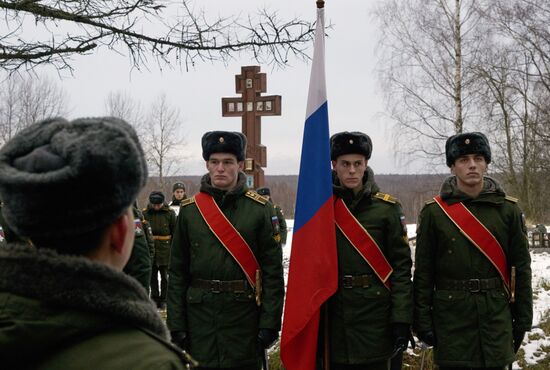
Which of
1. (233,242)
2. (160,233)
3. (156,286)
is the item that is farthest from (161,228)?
(233,242)

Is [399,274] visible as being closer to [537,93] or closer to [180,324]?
[180,324]

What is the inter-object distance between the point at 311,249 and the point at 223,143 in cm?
99

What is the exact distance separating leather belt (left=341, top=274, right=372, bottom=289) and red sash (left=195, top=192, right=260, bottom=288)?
613mm

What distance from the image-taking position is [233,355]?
150 inches

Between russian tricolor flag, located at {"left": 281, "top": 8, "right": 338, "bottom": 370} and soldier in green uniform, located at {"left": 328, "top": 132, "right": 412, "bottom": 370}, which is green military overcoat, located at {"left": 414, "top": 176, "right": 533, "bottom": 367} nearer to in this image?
soldier in green uniform, located at {"left": 328, "top": 132, "right": 412, "bottom": 370}

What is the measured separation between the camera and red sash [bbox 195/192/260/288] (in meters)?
3.87

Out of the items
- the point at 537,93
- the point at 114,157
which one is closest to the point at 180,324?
the point at 114,157

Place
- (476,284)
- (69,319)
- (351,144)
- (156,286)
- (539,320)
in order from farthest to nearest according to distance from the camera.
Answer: (156,286)
(539,320)
(351,144)
(476,284)
(69,319)

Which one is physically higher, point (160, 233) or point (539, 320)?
point (160, 233)

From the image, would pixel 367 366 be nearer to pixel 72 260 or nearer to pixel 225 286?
pixel 225 286

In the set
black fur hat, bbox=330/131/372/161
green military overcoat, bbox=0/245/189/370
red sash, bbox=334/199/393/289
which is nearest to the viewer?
green military overcoat, bbox=0/245/189/370

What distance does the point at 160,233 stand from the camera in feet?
33.2

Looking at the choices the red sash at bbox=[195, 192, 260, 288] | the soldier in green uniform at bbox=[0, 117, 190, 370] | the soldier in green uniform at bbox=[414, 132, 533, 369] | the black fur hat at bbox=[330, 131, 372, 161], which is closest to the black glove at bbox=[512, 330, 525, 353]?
the soldier in green uniform at bbox=[414, 132, 533, 369]

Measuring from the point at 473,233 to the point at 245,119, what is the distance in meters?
8.24
